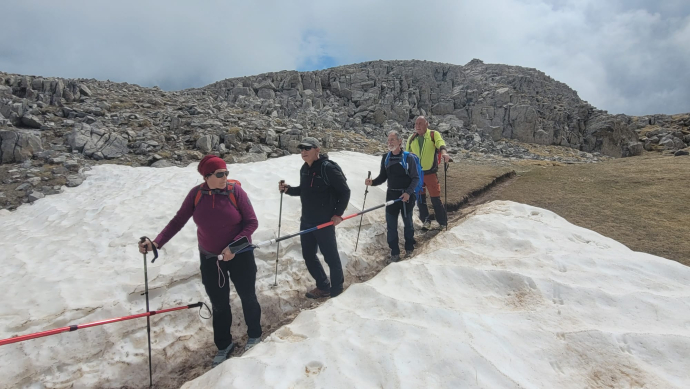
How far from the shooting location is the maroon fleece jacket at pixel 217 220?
4.27m

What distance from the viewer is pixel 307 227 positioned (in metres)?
5.71

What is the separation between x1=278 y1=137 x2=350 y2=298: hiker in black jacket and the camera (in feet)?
17.5

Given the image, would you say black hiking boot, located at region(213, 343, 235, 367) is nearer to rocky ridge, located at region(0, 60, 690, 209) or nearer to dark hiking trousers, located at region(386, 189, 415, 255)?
dark hiking trousers, located at region(386, 189, 415, 255)

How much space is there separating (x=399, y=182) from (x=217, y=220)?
161 inches

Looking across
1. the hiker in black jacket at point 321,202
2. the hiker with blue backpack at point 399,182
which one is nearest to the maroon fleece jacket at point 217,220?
the hiker in black jacket at point 321,202

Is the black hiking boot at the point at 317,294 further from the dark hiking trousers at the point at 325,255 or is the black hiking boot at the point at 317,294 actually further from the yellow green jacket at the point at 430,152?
the yellow green jacket at the point at 430,152

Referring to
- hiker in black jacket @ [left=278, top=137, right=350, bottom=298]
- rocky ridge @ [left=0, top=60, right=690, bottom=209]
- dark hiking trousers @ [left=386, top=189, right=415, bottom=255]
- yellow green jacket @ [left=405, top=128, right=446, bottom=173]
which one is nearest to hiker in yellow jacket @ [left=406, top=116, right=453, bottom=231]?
yellow green jacket @ [left=405, top=128, right=446, bottom=173]

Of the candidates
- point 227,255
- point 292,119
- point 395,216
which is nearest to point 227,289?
point 227,255

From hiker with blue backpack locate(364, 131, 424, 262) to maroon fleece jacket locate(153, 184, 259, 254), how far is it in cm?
350

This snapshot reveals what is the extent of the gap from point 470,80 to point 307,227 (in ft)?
282

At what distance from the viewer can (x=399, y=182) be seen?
706 cm

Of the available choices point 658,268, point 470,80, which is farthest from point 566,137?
point 658,268

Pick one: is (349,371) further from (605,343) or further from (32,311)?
(32,311)

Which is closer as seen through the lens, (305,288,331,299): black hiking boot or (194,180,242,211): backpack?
(194,180,242,211): backpack
